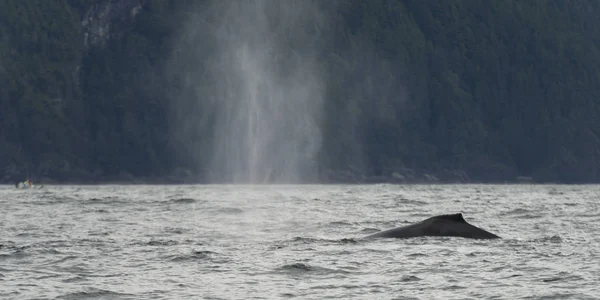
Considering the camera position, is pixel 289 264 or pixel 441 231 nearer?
pixel 289 264

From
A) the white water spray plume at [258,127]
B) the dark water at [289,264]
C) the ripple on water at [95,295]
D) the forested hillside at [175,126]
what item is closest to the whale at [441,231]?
the dark water at [289,264]

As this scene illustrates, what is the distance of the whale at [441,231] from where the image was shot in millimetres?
26266

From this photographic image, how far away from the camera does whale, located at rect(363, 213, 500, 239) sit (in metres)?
26.3

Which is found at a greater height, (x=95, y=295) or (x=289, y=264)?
(x=289, y=264)

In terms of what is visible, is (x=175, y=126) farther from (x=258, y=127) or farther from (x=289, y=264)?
(x=289, y=264)

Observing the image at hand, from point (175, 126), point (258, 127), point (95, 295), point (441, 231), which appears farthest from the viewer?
point (258, 127)

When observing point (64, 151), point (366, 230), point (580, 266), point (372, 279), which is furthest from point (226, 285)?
point (64, 151)

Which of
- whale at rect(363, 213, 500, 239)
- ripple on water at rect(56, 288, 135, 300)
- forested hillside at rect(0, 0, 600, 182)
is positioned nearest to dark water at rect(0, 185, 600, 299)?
ripple on water at rect(56, 288, 135, 300)

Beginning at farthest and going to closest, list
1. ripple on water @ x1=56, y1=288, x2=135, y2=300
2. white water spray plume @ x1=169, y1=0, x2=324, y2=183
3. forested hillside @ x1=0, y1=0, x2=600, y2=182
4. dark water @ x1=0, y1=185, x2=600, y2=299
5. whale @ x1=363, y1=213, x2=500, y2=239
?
white water spray plume @ x1=169, y1=0, x2=324, y2=183 → forested hillside @ x1=0, y1=0, x2=600, y2=182 → whale @ x1=363, y1=213, x2=500, y2=239 → dark water @ x1=0, y1=185, x2=600, y2=299 → ripple on water @ x1=56, y1=288, x2=135, y2=300

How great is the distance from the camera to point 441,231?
26.4 metres

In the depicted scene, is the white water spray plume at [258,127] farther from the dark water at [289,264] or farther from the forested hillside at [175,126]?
the dark water at [289,264]

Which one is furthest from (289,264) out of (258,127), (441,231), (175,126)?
(258,127)

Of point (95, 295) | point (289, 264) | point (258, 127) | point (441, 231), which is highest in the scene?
point (258, 127)

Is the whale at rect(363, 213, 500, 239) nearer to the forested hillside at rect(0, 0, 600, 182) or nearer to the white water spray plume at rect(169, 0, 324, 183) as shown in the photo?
the forested hillside at rect(0, 0, 600, 182)
